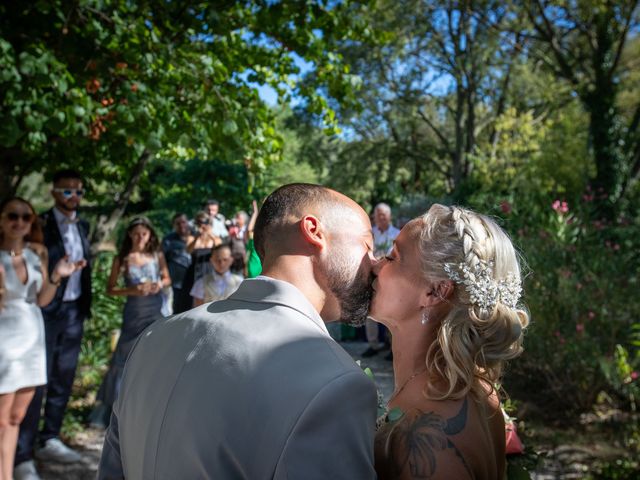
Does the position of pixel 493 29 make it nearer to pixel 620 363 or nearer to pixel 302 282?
pixel 620 363

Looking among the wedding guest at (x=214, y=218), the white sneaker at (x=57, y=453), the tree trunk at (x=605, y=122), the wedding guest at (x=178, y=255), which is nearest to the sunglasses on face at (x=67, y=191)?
the wedding guest at (x=178, y=255)

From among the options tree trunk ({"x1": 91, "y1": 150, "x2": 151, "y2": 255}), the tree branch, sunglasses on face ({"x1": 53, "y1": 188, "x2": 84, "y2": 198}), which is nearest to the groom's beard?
sunglasses on face ({"x1": 53, "y1": 188, "x2": 84, "y2": 198})

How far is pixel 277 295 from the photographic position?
62.4 inches

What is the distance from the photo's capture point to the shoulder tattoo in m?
1.62

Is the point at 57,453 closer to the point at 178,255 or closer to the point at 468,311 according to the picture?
the point at 178,255

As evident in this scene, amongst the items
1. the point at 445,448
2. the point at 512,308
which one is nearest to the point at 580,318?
the point at 512,308

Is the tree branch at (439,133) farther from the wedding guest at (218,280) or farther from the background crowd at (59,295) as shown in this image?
the wedding guest at (218,280)

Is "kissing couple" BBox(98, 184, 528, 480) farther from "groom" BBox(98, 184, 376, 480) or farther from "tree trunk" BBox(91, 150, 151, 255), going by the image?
"tree trunk" BBox(91, 150, 151, 255)

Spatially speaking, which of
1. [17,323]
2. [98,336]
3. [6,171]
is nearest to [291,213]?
[17,323]

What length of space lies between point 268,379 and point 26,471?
158 inches

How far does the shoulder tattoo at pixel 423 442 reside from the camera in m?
1.62

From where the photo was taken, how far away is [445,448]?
166cm

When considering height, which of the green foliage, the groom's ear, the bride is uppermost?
the groom's ear

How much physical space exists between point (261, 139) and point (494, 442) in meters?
4.45
